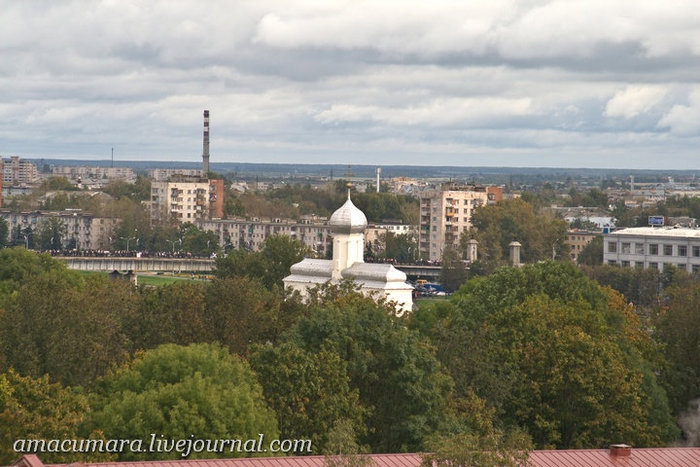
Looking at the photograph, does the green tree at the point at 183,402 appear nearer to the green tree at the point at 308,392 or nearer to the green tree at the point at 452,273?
the green tree at the point at 308,392

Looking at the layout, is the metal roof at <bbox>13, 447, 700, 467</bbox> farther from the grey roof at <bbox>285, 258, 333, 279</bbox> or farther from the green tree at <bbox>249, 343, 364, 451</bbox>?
the grey roof at <bbox>285, 258, 333, 279</bbox>

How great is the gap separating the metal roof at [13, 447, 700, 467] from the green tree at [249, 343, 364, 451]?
→ 260 inches

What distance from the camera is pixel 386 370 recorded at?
1954 inches

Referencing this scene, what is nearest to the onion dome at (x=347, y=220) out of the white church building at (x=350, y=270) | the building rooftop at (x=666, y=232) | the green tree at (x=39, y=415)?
the white church building at (x=350, y=270)

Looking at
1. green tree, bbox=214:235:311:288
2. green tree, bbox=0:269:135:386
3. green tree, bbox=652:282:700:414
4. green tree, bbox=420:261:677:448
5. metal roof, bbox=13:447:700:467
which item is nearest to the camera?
metal roof, bbox=13:447:700:467

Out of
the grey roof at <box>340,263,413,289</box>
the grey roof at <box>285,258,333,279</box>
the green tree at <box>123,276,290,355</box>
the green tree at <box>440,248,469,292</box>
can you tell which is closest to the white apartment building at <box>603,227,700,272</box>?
the green tree at <box>440,248,469,292</box>

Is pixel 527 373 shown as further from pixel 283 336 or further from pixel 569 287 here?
pixel 569 287

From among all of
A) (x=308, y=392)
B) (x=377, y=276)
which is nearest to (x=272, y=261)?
(x=377, y=276)

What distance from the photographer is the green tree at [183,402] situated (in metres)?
41.8

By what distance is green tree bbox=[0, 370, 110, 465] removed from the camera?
130 ft

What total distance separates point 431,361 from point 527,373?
5733 mm

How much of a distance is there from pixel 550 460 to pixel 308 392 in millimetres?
8693

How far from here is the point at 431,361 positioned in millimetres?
49438

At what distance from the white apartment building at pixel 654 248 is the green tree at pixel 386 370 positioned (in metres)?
97.5
